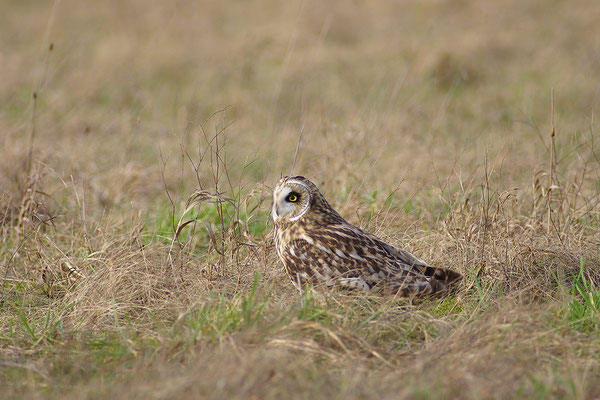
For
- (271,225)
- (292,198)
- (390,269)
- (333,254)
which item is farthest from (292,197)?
(271,225)

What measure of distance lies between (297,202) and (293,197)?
37mm

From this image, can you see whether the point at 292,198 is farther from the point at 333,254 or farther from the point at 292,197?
the point at 333,254

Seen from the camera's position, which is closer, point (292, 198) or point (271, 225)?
point (292, 198)

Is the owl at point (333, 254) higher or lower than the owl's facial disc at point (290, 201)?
lower

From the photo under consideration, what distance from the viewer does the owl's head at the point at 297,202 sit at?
3.89 m

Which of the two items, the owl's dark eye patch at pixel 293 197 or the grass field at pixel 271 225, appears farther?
the owl's dark eye patch at pixel 293 197

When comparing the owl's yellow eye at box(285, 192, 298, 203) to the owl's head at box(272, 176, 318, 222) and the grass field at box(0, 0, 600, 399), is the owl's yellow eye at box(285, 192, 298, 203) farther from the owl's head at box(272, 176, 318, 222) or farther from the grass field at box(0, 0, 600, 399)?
the grass field at box(0, 0, 600, 399)

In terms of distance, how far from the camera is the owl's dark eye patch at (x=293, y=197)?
12.8 feet

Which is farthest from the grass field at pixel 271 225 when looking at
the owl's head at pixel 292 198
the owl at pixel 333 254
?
the owl's head at pixel 292 198

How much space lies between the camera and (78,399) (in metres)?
2.64

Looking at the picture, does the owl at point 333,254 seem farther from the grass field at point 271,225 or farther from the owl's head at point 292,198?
the grass field at point 271,225

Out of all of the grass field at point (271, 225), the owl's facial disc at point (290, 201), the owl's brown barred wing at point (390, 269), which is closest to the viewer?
the grass field at point (271, 225)

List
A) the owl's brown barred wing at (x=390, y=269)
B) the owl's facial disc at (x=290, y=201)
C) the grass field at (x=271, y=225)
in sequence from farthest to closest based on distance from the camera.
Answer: the owl's facial disc at (x=290, y=201), the owl's brown barred wing at (x=390, y=269), the grass field at (x=271, y=225)

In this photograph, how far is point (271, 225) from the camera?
4.82 metres
